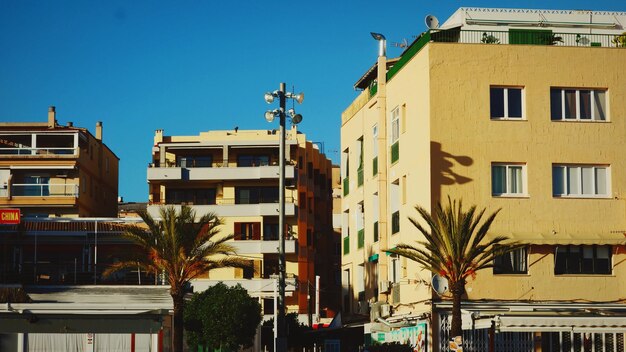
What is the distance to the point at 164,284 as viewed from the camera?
52.1 meters

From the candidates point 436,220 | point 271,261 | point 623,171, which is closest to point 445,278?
point 436,220

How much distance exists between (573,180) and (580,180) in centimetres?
25

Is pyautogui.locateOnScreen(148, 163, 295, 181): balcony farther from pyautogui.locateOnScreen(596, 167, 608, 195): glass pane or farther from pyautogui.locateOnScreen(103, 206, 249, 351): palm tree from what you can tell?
pyautogui.locateOnScreen(596, 167, 608, 195): glass pane

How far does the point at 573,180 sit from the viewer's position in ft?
128

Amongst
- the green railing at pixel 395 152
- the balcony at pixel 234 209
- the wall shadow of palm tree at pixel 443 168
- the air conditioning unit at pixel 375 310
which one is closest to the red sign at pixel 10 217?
the balcony at pixel 234 209

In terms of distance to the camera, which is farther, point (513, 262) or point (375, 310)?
point (375, 310)

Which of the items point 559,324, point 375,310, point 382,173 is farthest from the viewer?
point 382,173

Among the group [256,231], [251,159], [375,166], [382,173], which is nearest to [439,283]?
[382,173]

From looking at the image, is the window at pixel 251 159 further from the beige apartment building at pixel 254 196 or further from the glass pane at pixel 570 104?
the glass pane at pixel 570 104

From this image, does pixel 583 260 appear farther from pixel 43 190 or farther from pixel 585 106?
pixel 43 190

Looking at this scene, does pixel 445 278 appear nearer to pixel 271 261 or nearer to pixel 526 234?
pixel 526 234

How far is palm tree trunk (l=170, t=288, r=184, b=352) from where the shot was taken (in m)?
39.6

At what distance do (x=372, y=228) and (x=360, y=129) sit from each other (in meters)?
5.19

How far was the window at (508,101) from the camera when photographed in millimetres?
39094
